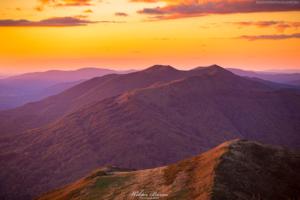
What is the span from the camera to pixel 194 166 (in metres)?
36.2

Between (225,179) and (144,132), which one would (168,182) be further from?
(144,132)

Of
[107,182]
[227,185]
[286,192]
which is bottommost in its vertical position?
[107,182]

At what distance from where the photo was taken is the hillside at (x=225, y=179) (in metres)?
27.5

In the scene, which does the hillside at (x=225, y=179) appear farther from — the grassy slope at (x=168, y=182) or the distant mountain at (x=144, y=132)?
the distant mountain at (x=144, y=132)

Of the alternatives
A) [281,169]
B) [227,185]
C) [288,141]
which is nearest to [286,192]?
[281,169]

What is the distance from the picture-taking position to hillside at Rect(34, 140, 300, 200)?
27.5 m

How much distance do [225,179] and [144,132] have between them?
104 meters

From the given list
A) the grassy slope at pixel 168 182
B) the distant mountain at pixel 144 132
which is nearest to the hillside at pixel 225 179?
the grassy slope at pixel 168 182

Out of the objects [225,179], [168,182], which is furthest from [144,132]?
[225,179]

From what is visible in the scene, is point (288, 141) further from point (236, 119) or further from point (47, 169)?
point (47, 169)

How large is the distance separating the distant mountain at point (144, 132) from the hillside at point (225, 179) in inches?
2749

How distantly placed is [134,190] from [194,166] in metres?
11.0

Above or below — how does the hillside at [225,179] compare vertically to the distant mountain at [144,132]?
above

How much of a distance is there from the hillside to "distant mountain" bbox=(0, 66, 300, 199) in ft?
229
